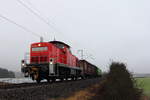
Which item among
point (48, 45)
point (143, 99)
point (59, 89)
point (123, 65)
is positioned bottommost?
point (143, 99)

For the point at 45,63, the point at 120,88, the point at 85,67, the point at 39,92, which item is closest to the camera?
the point at 39,92

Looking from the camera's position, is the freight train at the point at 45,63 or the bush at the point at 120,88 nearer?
the bush at the point at 120,88

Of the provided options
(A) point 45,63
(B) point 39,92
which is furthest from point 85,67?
(B) point 39,92

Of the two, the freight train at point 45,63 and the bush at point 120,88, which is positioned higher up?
the freight train at point 45,63

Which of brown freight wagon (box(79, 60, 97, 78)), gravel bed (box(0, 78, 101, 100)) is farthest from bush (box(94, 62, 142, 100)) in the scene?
brown freight wagon (box(79, 60, 97, 78))

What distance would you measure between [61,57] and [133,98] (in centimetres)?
790

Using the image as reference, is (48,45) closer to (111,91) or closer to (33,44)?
(33,44)

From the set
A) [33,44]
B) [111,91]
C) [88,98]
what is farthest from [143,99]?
[33,44]

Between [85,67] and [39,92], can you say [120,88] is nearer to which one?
[39,92]

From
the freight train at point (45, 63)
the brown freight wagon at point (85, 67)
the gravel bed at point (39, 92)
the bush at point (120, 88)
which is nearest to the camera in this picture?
the gravel bed at point (39, 92)

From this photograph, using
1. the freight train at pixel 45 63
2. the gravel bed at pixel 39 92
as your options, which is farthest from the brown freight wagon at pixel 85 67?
the gravel bed at pixel 39 92

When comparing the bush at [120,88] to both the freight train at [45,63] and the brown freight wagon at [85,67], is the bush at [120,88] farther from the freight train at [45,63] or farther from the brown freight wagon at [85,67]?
the brown freight wagon at [85,67]

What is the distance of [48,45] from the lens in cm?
1795

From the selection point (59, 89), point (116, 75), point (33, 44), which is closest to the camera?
point (59, 89)
